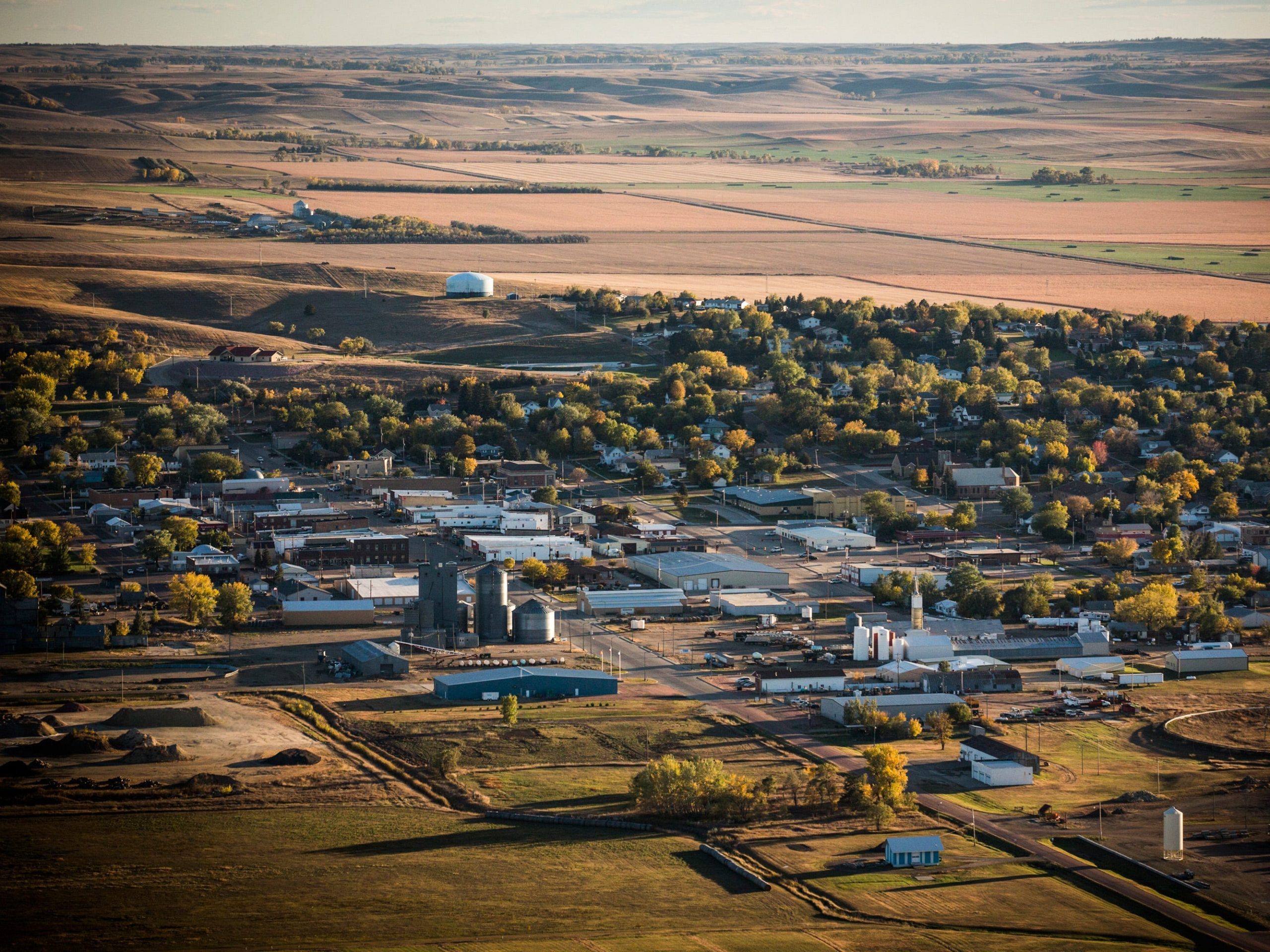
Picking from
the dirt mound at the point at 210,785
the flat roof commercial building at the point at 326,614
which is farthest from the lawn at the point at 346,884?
the flat roof commercial building at the point at 326,614

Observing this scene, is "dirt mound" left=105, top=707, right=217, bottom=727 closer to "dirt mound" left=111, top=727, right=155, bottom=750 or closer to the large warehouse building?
"dirt mound" left=111, top=727, right=155, bottom=750

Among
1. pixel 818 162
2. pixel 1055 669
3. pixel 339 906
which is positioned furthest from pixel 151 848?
pixel 818 162

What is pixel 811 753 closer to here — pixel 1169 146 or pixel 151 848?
pixel 151 848

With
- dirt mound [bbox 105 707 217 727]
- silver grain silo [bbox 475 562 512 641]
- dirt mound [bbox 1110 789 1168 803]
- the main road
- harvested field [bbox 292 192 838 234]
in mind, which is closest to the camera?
the main road

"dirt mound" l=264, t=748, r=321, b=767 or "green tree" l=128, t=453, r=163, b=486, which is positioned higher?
"green tree" l=128, t=453, r=163, b=486

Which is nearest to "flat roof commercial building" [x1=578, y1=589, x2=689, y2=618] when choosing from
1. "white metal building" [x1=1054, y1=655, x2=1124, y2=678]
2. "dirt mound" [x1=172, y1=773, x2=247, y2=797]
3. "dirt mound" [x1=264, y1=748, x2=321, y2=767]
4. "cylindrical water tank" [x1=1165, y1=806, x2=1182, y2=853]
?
"white metal building" [x1=1054, y1=655, x2=1124, y2=678]

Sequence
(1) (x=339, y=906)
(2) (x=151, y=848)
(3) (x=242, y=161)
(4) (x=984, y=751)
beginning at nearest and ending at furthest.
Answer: (1) (x=339, y=906)
(2) (x=151, y=848)
(4) (x=984, y=751)
(3) (x=242, y=161)
